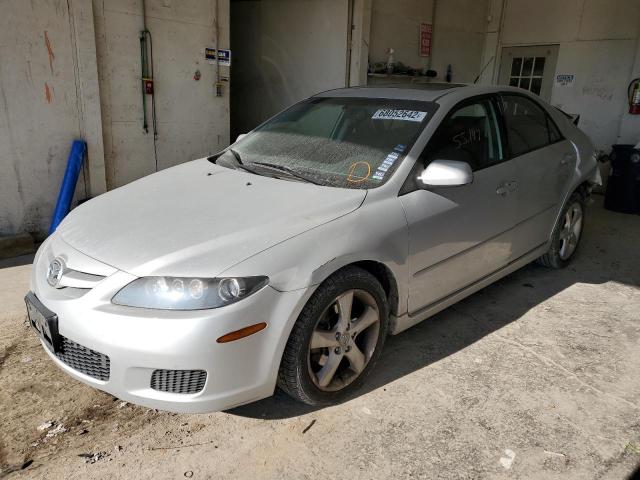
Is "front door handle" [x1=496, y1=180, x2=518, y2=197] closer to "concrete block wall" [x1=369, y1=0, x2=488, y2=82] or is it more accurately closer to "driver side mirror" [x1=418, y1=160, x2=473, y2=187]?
"driver side mirror" [x1=418, y1=160, x2=473, y2=187]

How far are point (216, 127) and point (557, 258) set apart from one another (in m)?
4.28

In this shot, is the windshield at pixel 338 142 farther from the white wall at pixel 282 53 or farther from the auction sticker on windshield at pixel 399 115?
the white wall at pixel 282 53

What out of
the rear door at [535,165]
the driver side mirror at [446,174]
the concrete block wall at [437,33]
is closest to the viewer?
the driver side mirror at [446,174]

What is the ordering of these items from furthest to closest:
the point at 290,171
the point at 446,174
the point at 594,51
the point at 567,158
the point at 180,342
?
the point at 594,51, the point at 567,158, the point at 290,171, the point at 446,174, the point at 180,342

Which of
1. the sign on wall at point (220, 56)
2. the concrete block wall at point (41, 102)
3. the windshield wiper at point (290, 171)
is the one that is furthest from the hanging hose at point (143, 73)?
the windshield wiper at point (290, 171)

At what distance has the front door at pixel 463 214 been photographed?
2982 millimetres

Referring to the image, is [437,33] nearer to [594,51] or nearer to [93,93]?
[594,51]

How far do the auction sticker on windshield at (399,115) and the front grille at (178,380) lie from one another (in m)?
1.96

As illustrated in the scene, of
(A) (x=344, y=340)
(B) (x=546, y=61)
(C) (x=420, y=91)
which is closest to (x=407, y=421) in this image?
(A) (x=344, y=340)

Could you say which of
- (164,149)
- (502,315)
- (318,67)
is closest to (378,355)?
(502,315)

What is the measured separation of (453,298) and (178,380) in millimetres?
1857

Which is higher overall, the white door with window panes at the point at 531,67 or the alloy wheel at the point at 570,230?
the white door with window panes at the point at 531,67

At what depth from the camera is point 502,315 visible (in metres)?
3.84

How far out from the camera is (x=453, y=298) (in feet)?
11.0
